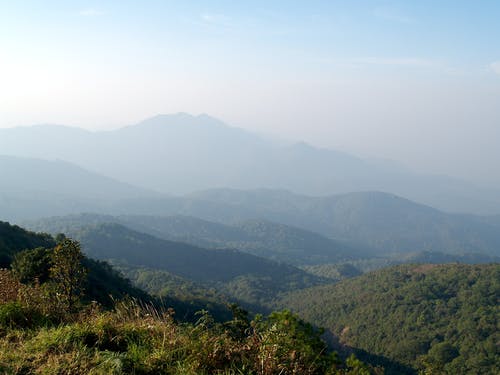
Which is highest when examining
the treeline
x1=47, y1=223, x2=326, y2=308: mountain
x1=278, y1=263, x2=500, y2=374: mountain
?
the treeline

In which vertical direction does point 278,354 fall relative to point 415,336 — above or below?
above

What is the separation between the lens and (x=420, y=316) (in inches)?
A: 2552

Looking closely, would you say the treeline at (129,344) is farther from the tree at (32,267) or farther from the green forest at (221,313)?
the tree at (32,267)

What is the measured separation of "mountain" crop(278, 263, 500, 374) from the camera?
5225 centimetres

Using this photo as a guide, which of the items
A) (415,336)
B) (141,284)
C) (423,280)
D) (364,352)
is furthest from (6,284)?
(423,280)

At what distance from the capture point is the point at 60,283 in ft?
22.5

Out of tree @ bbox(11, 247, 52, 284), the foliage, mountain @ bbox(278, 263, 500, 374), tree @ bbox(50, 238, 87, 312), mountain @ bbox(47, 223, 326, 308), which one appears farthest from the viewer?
mountain @ bbox(47, 223, 326, 308)

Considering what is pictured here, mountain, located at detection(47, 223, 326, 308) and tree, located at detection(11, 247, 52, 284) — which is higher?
tree, located at detection(11, 247, 52, 284)

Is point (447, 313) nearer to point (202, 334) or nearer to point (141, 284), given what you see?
point (141, 284)

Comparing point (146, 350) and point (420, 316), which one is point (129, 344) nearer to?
point (146, 350)

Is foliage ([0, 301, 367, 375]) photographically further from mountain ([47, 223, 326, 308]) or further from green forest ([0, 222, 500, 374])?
mountain ([47, 223, 326, 308])

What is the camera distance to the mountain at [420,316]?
2057 inches

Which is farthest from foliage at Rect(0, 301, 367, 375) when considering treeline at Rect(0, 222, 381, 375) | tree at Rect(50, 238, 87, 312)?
tree at Rect(50, 238, 87, 312)

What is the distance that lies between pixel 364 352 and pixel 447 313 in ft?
61.8
